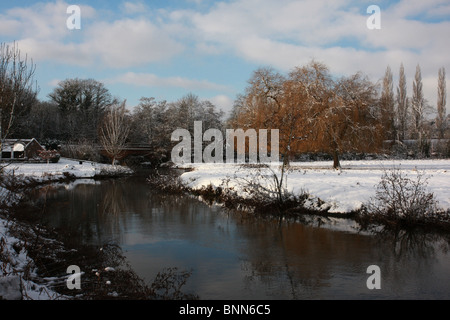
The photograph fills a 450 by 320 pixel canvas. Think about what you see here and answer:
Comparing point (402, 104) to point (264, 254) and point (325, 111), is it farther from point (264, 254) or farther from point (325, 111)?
point (264, 254)

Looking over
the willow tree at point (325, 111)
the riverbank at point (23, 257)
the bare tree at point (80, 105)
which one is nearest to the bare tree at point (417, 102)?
the willow tree at point (325, 111)

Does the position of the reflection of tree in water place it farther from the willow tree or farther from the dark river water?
the willow tree

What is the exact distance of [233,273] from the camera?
7398 millimetres

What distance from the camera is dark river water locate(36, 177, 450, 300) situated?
6539mm

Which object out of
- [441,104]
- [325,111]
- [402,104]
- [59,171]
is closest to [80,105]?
[59,171]

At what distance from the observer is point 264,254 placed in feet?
28.7

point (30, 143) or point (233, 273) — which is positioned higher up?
point (30, 143)

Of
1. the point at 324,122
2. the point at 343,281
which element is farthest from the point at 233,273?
the point at 324,122

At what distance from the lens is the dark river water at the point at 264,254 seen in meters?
6.54

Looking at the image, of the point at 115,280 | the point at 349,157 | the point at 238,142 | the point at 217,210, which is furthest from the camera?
the point at 349,157

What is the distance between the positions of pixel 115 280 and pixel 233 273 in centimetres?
234

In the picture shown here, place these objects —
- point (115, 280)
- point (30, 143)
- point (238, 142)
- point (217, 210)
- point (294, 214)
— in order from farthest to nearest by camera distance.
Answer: point (30, 143) → point (238, 142) → point (217, 210) → point (294, 214) → point (115, 280)

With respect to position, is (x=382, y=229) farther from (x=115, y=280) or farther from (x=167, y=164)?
(x=167, y=164)

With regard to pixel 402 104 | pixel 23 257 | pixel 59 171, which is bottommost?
pixel 23 257
